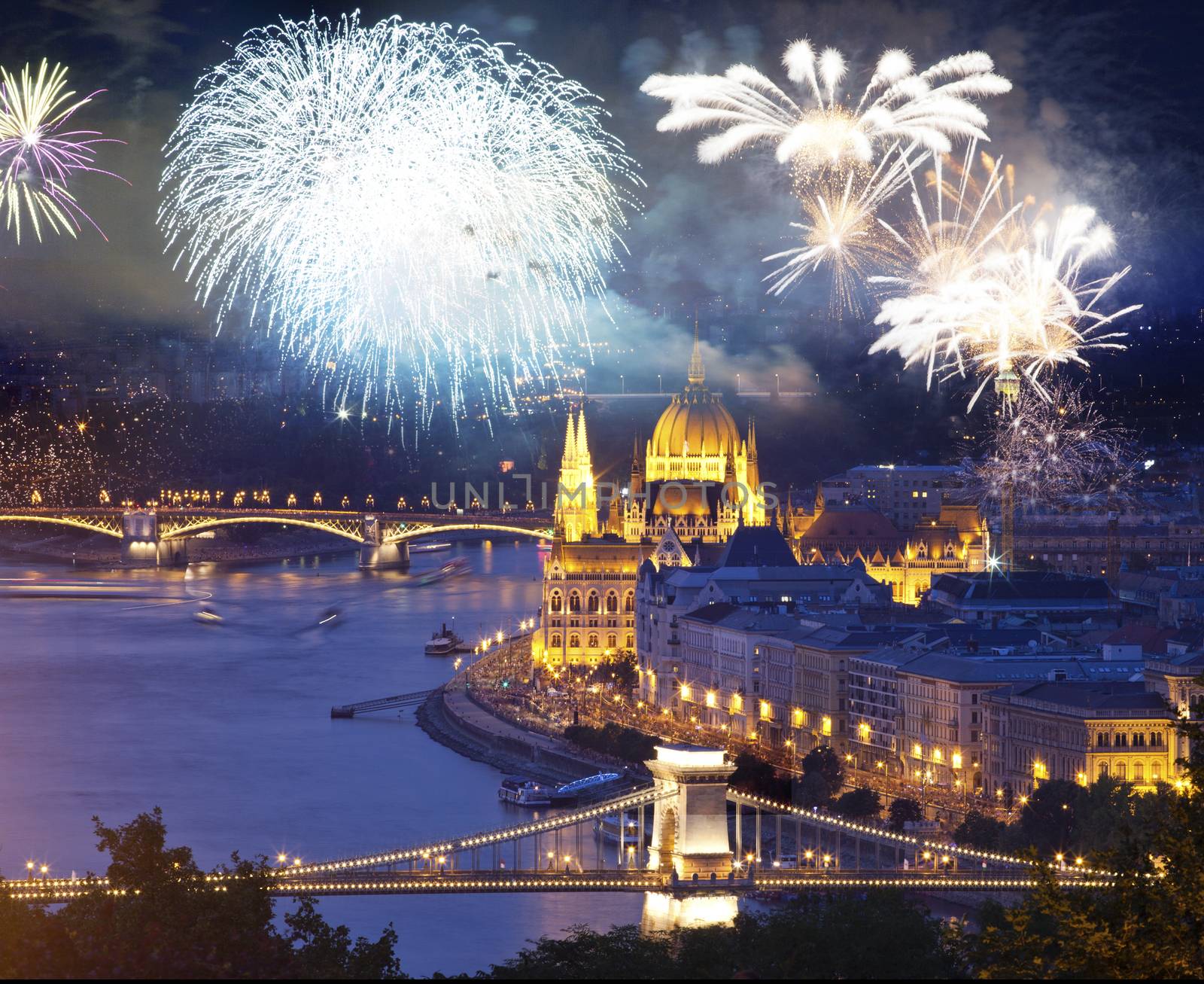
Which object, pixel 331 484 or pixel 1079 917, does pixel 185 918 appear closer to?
pixel 1079 917

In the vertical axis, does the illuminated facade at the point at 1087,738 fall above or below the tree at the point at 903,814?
above

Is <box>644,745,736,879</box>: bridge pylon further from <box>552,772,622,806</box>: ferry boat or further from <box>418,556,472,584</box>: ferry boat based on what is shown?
<box>418,556,472,584</box>: ferry boat

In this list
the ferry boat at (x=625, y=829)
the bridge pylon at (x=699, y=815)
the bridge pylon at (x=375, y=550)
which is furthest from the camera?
the bridge pylon at (x=375, y=550)

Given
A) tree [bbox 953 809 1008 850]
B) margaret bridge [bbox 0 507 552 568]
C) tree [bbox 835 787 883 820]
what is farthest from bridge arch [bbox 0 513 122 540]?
tree [bbox 953 809 1008 850]

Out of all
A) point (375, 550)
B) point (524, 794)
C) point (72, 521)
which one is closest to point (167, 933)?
point (524, 794)

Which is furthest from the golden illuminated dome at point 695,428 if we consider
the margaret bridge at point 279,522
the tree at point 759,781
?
the tree at point 759,781

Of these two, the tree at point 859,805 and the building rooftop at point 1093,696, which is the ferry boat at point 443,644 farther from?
the tree at point 859,805
